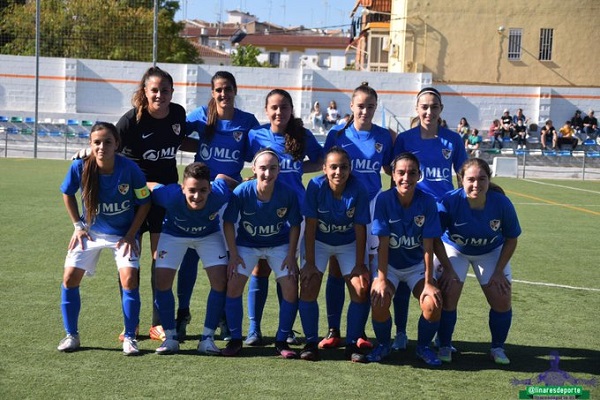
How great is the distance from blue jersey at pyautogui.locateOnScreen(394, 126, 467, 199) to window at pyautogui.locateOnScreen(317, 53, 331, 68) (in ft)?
272

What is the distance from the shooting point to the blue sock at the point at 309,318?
5.14 metres

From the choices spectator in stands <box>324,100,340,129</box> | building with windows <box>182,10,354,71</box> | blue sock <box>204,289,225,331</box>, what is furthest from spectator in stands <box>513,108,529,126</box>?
building with windows <box>182,10,354,71</box>

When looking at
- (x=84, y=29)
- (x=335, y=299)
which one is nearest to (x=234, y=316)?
(x=335, y=299)

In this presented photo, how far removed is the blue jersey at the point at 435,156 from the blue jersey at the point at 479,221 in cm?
28

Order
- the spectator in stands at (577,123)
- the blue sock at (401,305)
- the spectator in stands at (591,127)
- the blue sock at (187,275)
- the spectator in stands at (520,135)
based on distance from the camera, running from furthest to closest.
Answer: the spectator in stands at (577,123), the spectator in stands at (591,127), the spectator in stands at (520,135), the blue sock at (187,275), the blue sock at (401,305)

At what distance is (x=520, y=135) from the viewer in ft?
93.2

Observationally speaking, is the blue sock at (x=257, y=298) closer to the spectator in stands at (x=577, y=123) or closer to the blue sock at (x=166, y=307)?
the blue sock at (x=166, y=307)

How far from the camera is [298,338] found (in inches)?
223

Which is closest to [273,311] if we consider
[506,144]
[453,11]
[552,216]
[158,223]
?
[158,223]

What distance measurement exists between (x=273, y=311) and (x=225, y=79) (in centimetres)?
196

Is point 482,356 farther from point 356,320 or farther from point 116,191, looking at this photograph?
point 116,191

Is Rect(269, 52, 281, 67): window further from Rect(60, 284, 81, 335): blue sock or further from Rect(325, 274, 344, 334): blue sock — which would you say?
Rect(60, 284, 81, 335): blue sock

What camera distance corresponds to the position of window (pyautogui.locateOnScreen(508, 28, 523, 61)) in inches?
1347

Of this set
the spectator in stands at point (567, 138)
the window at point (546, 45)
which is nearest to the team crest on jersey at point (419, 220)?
the spectator in stands at point (567, 138)
